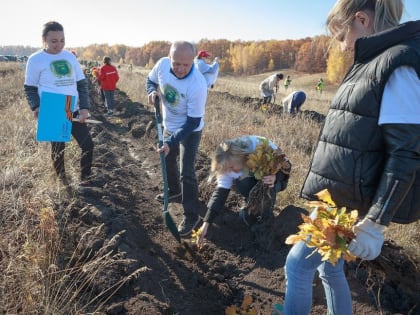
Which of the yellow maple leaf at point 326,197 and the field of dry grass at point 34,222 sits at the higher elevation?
the yellow maple leaf at point 326,197

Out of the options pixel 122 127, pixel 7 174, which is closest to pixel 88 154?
pixel 7 174

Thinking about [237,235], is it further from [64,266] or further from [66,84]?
[66,84]

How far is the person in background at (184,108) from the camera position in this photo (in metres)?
3.53

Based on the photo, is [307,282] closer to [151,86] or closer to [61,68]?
[151,86]

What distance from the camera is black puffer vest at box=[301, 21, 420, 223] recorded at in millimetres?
1431

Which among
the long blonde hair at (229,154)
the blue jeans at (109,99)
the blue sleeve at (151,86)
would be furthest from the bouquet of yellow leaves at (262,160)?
the blue jeans at (109,99)

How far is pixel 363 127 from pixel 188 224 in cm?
267

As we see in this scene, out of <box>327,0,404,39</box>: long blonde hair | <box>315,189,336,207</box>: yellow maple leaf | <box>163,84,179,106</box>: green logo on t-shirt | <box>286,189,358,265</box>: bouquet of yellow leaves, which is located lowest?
<box>286,189,358,265</box>: bouquet of yellow leaves

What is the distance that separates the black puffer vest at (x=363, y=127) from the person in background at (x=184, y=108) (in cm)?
206

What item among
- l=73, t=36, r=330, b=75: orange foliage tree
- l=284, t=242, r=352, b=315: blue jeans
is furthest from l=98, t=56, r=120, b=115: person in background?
l=73, t=36, r=330, b=75: orange foliage tree

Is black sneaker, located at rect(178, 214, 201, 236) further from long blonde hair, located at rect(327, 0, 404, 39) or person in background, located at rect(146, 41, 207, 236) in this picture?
long blonde hair, located at rect(327, 0, 404, 39)

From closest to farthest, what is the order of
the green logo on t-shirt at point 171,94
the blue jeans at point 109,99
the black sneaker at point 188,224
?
the green logo on t-shirt at point 171,94
the black sneaker at point 188,224
the blue jeans at point 109,99

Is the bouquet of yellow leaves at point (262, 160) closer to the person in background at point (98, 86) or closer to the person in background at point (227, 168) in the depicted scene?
the person in background at point (227, 168)

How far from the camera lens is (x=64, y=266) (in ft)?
8.87
